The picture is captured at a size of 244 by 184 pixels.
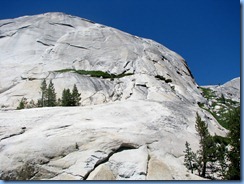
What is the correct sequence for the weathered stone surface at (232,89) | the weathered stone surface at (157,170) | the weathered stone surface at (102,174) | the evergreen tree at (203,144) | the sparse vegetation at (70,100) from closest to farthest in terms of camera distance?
the weathered stone surface at (157,170) < the weathered stone surface at (102,174) < the evergreen tree at (203,144) < the weathered stone surface at (232,89) < the sparse vegetation at (70,100)

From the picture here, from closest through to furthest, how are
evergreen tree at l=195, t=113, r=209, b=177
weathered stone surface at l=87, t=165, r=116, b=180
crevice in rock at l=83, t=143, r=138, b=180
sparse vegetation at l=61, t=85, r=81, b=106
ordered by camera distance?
1. weathered stone surface at l=87, t=165, r=116, b=180
2. crevice in rock at l=83, t=143, r=138, b=180
3. evergreen tree at l=195, t=113, r=209, b=177
4. sparse vegetation at l=61, t=85, r=81, b=106

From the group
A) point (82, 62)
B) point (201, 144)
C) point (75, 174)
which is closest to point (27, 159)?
point (75, 174)

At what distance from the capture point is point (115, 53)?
3894 centimetres

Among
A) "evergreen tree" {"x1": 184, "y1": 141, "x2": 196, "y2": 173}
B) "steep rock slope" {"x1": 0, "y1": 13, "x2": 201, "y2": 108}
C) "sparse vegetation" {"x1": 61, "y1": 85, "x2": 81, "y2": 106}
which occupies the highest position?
"steep rock slope" {"x1": 0, "y1": 13, "x2": 201, "y2": 108}

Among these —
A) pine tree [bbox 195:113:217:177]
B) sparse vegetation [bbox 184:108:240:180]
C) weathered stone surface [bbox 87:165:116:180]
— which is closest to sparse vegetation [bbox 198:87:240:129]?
pine tree [bbox 195:113:217:177]

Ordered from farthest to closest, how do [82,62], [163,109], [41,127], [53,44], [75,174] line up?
[53,44], [82,62], [163,109], [41,127], [75,174]

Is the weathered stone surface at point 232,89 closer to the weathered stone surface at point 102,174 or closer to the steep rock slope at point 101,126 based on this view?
the steep rock slope at point 101,126

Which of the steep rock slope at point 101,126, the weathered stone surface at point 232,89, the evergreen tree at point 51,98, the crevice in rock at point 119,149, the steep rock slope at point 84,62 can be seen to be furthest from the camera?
the steep rock slope at point 84,62

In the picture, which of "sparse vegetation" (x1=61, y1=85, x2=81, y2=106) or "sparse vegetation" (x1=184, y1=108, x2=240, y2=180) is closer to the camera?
"sparse vegetation" (x1=184, y1=108, x2=240, y2=180)

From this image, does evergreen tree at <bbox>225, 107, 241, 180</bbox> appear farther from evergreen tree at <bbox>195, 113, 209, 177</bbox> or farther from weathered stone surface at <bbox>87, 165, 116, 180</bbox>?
weathered stone surface at <bbox>87, 165, 116, 180</bbox>

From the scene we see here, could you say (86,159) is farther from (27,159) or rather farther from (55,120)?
(55,120)

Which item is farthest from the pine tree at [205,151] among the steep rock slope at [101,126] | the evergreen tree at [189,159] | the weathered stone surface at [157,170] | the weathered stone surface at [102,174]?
the weathered stone surface at [102,174]

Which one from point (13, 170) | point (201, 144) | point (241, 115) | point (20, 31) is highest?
point (20, 31)

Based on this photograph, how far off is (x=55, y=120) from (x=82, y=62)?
68.4ft
